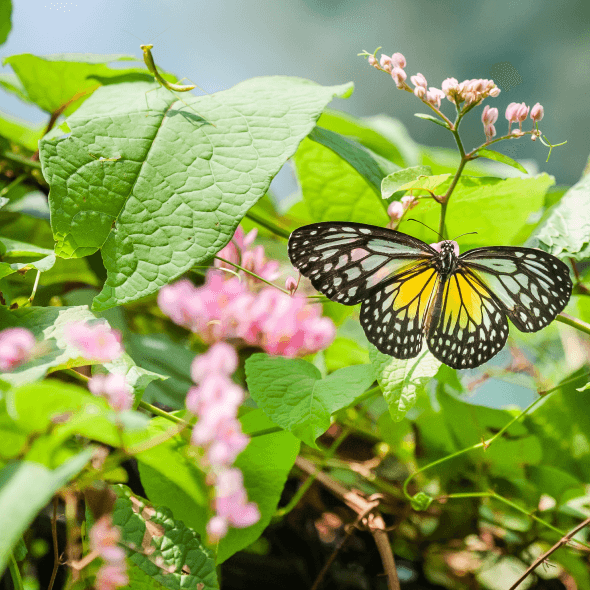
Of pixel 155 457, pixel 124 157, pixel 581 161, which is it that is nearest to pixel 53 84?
pixel 124 157

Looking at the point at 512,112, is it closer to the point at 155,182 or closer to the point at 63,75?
the point at 155,182

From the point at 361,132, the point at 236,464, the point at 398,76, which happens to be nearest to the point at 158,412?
the point at 236,464

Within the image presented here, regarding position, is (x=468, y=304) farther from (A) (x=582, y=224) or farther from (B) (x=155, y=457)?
(B) (x=155, y=457)

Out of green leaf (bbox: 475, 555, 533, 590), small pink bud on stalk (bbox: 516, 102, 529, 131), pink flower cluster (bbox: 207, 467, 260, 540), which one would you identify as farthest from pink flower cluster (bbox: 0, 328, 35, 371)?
green leaf (bbox: 475, 555, 533, 590)

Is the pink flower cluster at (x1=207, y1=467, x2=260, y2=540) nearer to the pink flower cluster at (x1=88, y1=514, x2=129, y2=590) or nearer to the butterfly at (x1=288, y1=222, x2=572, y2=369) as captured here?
the pink flower cluster at (x1=88, y1=514, x2=129, y2=590)

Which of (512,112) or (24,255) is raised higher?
(512,112)

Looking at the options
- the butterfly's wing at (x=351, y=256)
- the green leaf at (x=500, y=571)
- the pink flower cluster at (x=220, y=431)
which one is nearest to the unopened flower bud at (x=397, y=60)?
the butterfly's wing at (x=351, y=256)

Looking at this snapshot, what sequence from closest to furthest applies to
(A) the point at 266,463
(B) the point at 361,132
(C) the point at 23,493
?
1. (C) the point at 23,493
2. (A) the point at 266,463
3. (B) the point at 361,132
